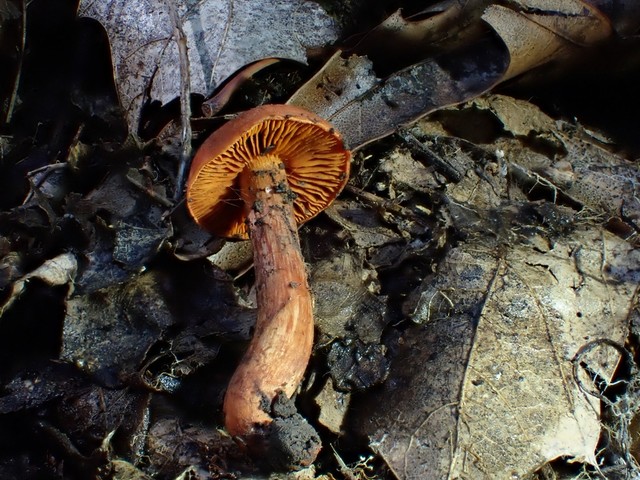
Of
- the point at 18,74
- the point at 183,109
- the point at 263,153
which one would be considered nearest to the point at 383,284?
the point at 263,153

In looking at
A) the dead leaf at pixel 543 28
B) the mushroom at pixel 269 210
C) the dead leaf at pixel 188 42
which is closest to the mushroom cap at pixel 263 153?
the mushroom at pixel 269 210

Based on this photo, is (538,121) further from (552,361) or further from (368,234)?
(552,361)

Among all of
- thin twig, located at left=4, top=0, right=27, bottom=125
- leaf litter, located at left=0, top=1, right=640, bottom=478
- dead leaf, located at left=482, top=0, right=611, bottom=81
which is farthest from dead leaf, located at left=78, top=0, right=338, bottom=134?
dead leaf, located at left=482, top=0, right=611, bottom=81

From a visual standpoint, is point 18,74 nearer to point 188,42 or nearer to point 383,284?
point 188,42

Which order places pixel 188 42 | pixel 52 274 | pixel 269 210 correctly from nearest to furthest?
pixel 52 274 → pixel 269 210 → pixel 188 42

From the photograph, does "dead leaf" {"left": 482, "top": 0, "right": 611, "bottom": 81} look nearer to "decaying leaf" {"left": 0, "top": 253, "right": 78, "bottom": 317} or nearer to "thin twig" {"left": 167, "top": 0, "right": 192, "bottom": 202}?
"thin twig" {"left": 167, "top": 0, "right": 192, "bottom": 202}

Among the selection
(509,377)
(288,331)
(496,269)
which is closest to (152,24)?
(288,331)

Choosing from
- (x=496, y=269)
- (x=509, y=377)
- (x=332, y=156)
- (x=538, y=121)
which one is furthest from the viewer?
(x=538, y=121)

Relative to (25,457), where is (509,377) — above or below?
below
